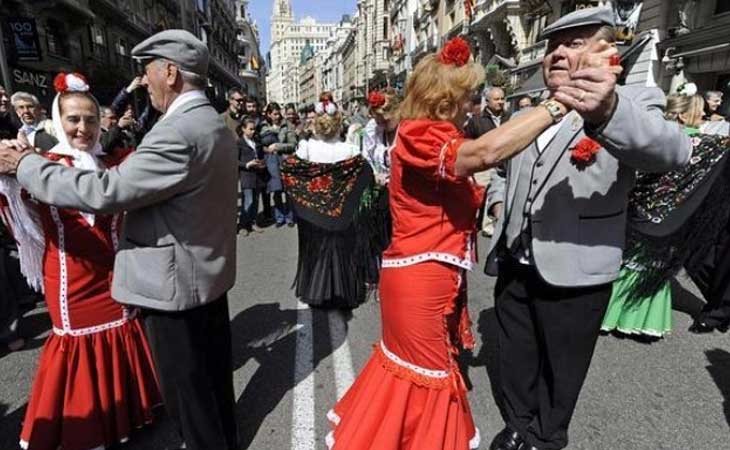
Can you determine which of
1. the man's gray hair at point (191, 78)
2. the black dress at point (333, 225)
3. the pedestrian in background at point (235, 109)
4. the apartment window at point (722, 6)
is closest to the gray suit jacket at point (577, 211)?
the man's gray hair at point (191, 78)

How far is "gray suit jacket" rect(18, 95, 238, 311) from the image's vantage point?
61.6 inches

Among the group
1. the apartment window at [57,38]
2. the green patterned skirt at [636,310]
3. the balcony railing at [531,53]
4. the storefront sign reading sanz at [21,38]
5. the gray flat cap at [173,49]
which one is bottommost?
the green patterned skirt at [636,310]

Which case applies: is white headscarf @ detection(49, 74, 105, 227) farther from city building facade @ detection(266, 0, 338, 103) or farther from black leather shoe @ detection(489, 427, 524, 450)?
city building facade @ detection(266, 0, 338, 103)

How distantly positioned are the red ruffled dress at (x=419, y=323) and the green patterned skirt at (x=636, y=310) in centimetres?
216

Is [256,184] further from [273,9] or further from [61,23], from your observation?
[273,9]

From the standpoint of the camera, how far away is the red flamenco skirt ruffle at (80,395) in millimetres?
2207

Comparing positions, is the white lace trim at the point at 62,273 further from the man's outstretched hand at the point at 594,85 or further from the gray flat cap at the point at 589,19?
the gray flat cap at the point at 589,19

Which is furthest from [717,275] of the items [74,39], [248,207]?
[74,39]

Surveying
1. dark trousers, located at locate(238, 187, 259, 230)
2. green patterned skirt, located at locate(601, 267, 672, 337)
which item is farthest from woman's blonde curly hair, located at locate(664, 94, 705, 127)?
dark trousers, located at locate(238, 187, 259, 230)

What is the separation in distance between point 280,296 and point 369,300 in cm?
98

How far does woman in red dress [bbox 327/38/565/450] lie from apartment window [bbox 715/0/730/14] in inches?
523

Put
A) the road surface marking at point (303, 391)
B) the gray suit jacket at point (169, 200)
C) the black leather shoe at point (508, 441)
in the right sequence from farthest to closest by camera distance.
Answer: the road surface marking at point (303, 391), the black leather shoe at point (508, 441), the gray suit jacket at point (169, 200)

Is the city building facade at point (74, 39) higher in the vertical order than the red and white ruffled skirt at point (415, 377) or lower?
higher

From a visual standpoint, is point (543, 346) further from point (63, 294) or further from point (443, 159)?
point (63, 294)
